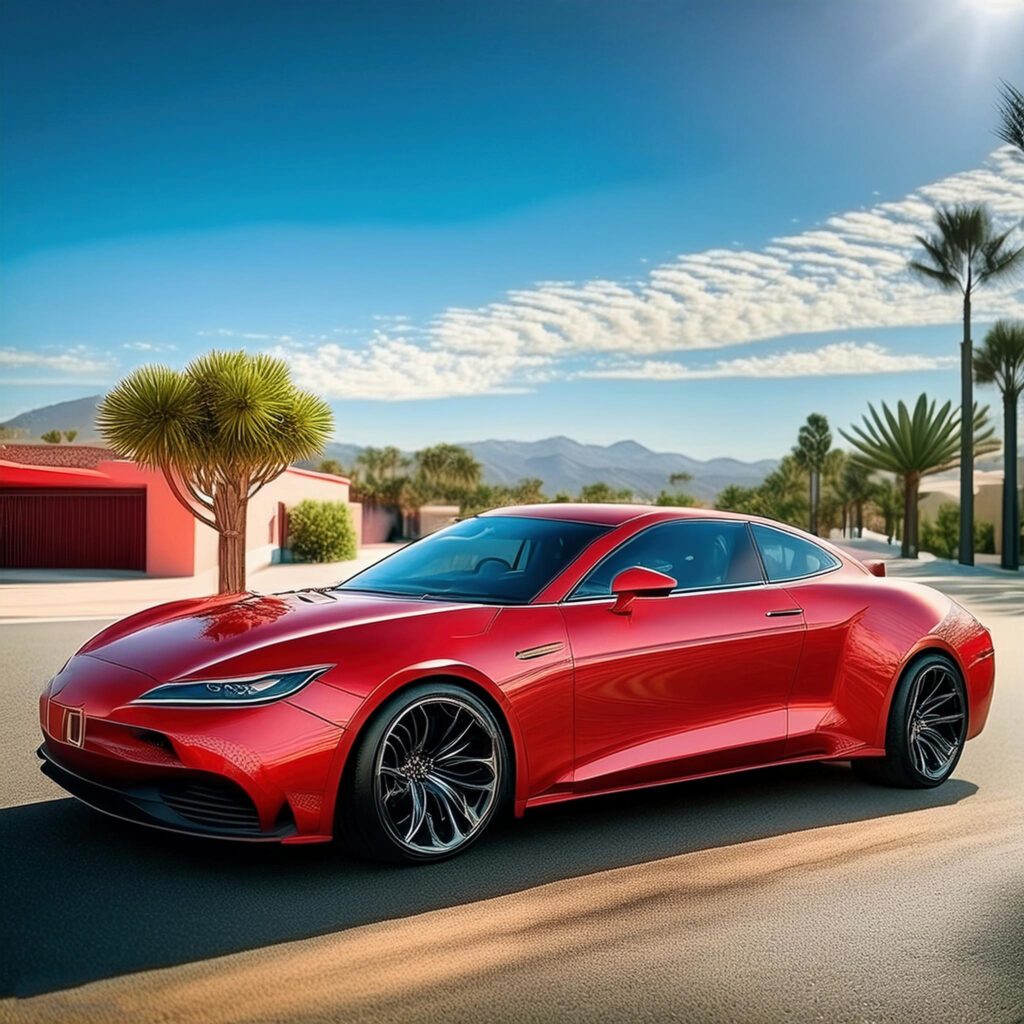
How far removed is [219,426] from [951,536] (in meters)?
35.2

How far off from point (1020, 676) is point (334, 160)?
51.1 metres

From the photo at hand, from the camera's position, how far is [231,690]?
5.11 meters

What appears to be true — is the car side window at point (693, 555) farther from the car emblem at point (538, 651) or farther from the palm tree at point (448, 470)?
the palm tree at point (448, 470)

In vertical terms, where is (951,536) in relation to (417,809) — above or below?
below

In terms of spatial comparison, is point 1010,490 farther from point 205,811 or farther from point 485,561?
point 205,811

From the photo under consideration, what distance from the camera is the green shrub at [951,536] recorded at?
1925 inches

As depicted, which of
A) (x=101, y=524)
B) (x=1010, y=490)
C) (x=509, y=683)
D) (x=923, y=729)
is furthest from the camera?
(x=1010, y=490)

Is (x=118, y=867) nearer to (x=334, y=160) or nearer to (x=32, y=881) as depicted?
(x=32, y=881)

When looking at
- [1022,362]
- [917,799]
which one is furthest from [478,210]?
[917,799]

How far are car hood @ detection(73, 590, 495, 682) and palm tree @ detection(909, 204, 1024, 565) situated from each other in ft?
123

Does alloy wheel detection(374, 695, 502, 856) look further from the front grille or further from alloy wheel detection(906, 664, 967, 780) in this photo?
alloy wheel detection(906, 664, 967, 780)

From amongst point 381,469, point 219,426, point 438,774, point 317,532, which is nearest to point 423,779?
point 438,774

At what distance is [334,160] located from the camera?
192 ft

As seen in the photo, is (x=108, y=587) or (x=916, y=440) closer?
(x=108, y=587)
